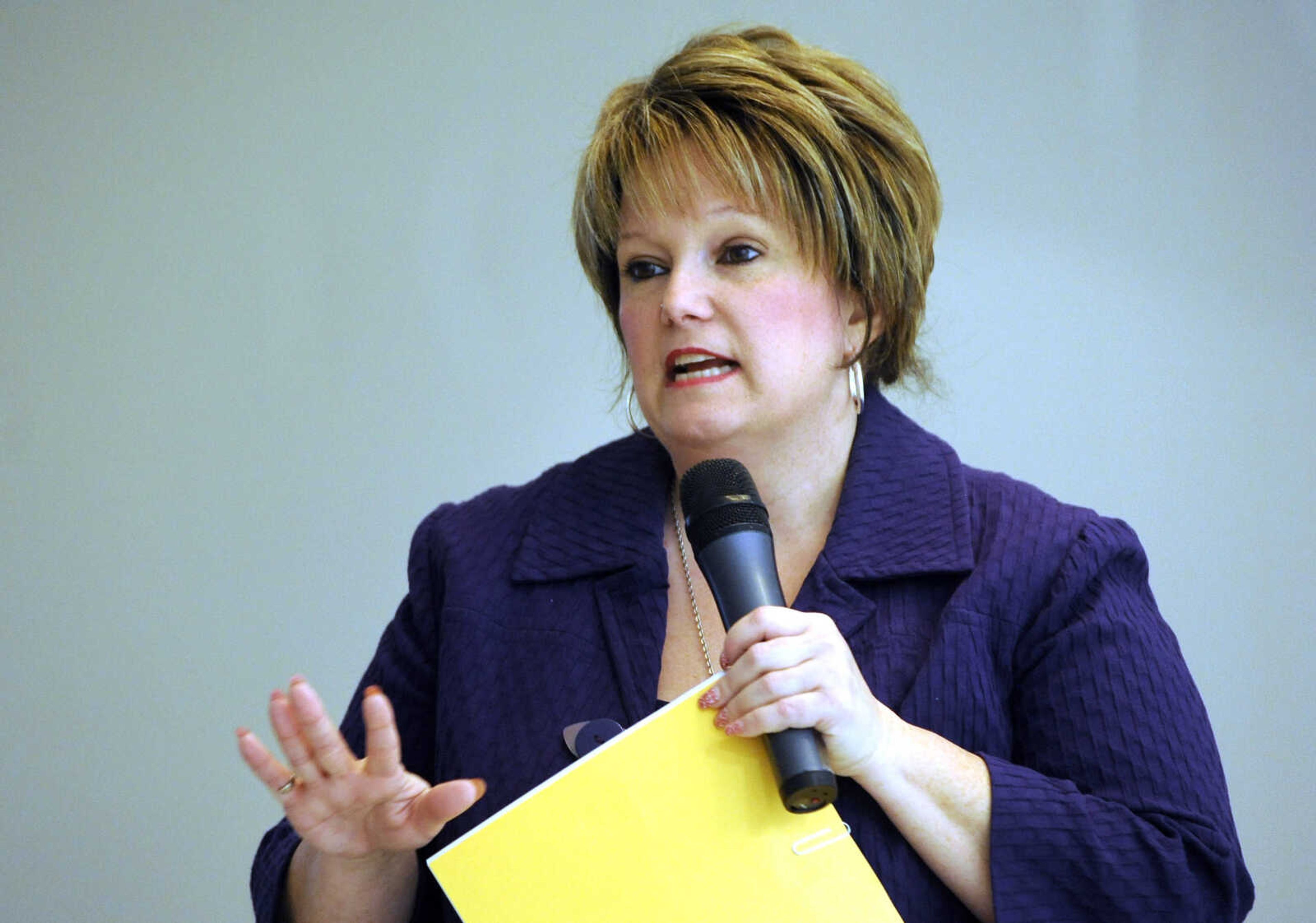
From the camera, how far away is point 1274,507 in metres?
2.28

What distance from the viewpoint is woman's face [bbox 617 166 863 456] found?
136 cm

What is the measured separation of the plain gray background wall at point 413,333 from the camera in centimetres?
230

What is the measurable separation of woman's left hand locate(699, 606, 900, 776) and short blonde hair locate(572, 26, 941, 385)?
545 millimetres

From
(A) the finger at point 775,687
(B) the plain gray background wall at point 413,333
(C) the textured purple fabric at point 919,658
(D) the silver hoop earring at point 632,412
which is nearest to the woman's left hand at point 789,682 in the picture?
(A) the finger at point 775,687

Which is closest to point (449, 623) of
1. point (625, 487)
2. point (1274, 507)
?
point (625, 487)

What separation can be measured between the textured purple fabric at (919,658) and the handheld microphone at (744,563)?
0.43 feet

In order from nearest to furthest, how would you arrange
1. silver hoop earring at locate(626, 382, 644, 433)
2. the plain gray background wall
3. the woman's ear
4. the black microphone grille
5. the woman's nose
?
1. the black microphone grille
2. the woman's nose
3. the woman's ear
4. silver hoop earring at locate(626, 382, 644, 433)
5. the plain gray background wall

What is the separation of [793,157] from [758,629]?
0.63 m

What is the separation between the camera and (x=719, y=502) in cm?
109

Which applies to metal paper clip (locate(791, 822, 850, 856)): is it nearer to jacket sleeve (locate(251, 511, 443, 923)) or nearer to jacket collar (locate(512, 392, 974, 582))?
jacket collar (locate(512, 392, 974, 582))

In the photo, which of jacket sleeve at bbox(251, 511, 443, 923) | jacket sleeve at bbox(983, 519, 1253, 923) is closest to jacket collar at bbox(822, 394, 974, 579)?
jacket sleeve at bbox(983, 519, 1253, 923)

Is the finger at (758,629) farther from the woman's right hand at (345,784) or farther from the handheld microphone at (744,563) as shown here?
the woman's right hand at (345,784)

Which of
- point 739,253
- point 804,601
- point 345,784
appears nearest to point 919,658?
point 804,601

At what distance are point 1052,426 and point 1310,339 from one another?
46 cm
